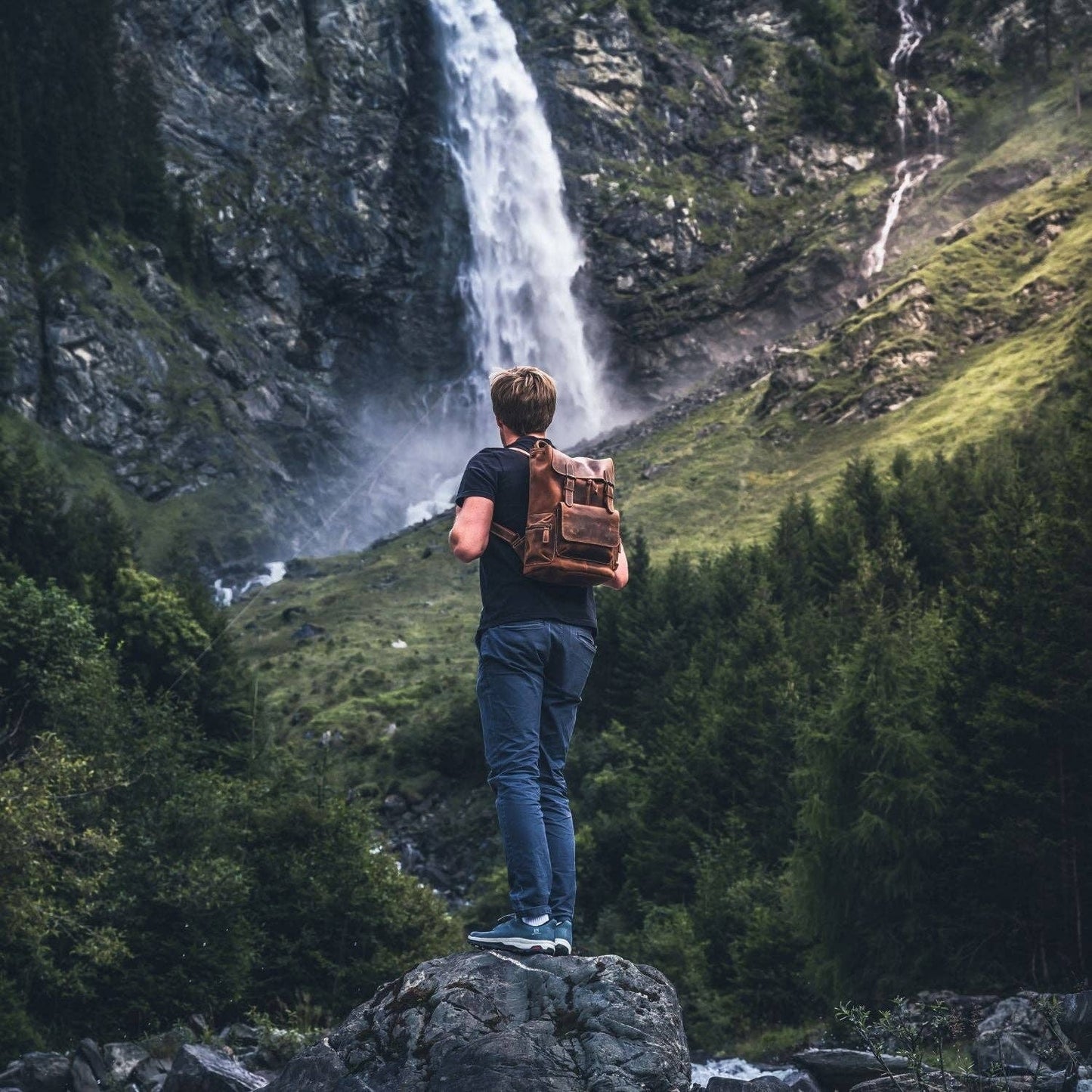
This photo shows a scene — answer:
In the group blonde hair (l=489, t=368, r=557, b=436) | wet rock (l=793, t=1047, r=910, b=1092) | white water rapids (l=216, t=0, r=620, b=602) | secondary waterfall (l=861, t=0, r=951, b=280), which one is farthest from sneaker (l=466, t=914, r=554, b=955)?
secondary waterfall (l=861, t=0, r=951, b=280)

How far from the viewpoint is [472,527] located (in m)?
9.00

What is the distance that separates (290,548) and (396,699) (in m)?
52.4

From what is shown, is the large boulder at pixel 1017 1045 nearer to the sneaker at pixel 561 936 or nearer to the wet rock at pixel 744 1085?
the wet rock at pixel 744 1085

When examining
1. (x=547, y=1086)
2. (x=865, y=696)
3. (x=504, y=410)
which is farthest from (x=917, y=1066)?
(x=865, y=696)

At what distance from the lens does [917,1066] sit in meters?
7.69

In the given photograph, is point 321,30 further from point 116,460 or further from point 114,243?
point 116,460

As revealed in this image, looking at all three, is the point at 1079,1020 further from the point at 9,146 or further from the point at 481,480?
the point at 9,146

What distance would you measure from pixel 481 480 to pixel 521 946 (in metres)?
3.12

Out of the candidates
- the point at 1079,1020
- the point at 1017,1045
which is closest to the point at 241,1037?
the point at 1017,1045

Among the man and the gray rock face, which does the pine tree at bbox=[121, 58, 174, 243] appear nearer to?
the gray rock face

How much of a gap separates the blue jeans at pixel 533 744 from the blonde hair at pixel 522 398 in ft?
4.72

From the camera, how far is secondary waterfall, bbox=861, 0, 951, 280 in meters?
152

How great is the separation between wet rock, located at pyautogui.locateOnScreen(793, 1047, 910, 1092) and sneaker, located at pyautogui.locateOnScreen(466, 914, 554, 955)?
743 centimetres

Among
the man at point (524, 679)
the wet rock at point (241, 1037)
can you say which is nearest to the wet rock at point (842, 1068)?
the man at point (524, 679)
